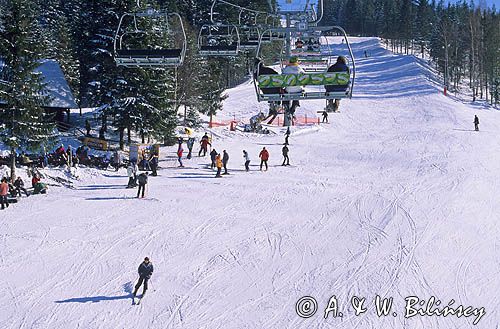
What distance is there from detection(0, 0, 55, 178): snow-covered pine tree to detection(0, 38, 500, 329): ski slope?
102 inches

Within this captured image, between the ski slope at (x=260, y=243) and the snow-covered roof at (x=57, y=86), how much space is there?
9.57 meters

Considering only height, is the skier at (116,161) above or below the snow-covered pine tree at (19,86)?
below

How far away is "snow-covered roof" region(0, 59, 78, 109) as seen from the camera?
3244 centimetres

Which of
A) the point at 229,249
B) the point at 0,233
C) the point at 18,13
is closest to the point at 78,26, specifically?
the point at 18,13

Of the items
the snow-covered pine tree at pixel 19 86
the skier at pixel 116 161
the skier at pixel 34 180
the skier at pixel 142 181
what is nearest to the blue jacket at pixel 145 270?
the skier at pixel 142 181

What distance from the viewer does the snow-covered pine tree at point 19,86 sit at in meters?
20.3

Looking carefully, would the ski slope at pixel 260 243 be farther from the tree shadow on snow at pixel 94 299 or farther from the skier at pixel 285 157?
the skier at pixel 285 157

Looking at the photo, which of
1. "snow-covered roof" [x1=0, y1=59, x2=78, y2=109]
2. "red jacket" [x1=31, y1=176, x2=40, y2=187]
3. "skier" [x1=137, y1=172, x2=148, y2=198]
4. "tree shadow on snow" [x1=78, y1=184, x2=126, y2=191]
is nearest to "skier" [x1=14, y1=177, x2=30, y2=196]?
"red jacket" [x1=31, y1=176, x2=40, y2=187]

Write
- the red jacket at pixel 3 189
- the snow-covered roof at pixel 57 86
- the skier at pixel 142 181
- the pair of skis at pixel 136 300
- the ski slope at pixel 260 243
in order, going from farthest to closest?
the snow-covered roof at pixel 57 86 → the skier at pixel 142 181 → the red jacket at pixel 3 189 → the pair of skis at pixel 136 300 → the ski slope at pixel 260 243

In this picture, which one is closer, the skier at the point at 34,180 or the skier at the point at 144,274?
the skier at the point at 144,274

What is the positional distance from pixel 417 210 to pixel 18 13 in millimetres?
17046

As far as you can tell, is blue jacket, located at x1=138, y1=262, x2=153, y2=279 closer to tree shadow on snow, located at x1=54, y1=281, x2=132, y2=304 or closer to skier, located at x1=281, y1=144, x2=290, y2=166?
tree shadow on snow, located at x1=54, y1=281, x2=132, y2=304

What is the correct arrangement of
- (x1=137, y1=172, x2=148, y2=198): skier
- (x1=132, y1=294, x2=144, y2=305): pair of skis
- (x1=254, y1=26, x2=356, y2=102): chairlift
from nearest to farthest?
1. (x1=132, y1=294, x2=144, y2=305): pair of skis
2. (x1=254, y1=26, x2=356, y2=102): chairlift
3. (x1=137, y1=172, x2=148, y2=198): skier

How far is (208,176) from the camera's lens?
22844 millimetres
